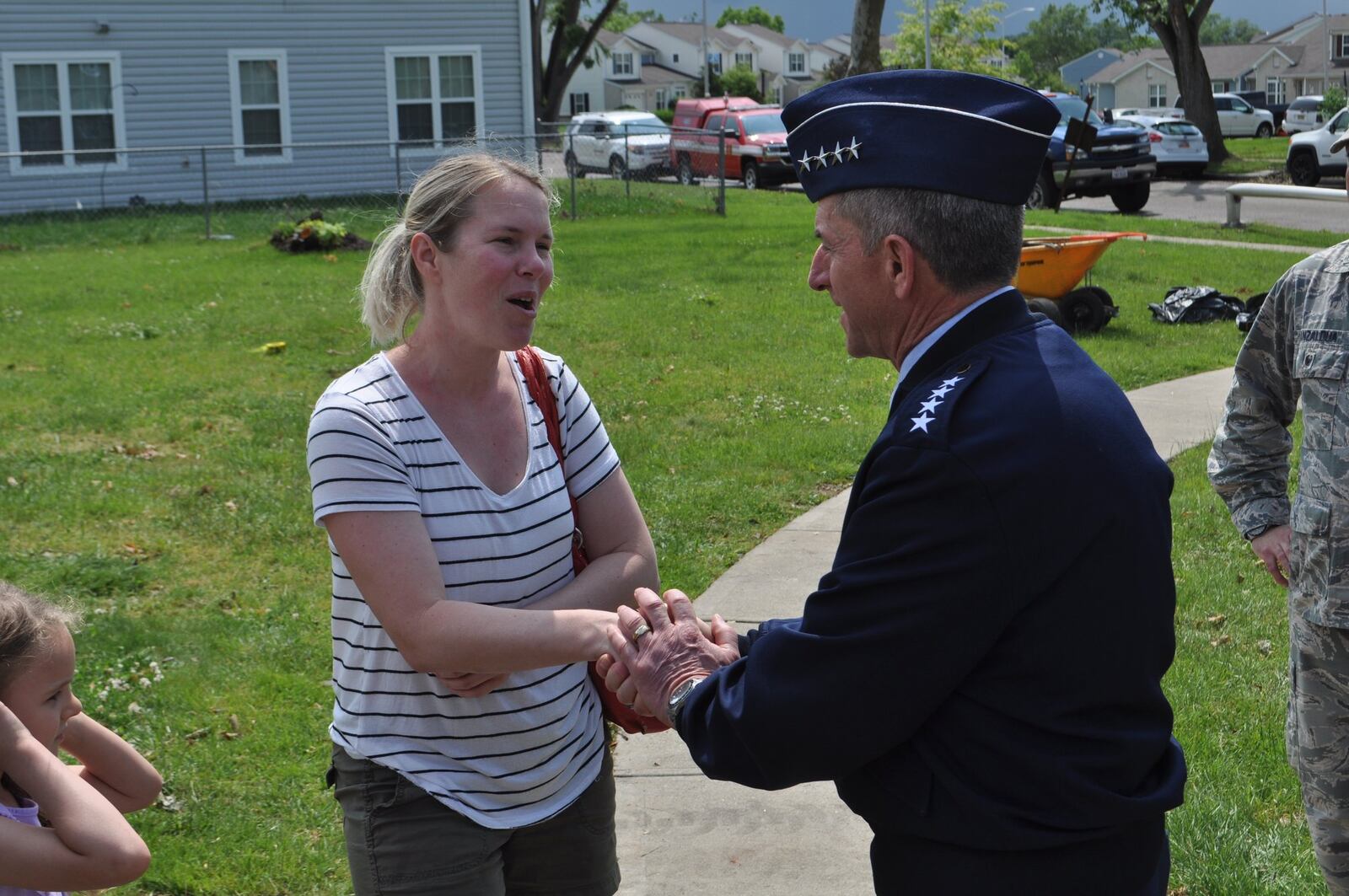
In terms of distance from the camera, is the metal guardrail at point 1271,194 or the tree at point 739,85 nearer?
the metal guardrail at point 1271,194

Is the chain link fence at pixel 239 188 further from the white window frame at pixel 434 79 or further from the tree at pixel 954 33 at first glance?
the tree at pixel 954 33

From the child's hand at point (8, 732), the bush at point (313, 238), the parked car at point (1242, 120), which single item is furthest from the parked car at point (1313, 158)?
the parked car at point (1242, 120)

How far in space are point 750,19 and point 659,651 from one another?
6848 inches

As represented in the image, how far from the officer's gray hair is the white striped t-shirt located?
1.00m

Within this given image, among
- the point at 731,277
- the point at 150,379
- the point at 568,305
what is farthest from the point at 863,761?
the point at 731,277

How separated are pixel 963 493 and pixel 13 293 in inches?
618

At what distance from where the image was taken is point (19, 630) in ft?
7.91

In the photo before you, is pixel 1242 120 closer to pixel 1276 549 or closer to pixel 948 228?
pixel 1276 549

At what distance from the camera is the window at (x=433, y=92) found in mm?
29312

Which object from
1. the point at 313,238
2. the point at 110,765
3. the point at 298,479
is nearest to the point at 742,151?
the point at 313,238

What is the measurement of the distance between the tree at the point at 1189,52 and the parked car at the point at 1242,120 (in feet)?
85.2

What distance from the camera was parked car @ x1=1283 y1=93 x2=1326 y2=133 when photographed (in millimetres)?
58219

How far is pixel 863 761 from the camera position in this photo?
205cm

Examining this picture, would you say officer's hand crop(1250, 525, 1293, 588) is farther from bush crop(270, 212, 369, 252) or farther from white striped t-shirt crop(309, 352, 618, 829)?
bush crop(270, 212, 369, 252)
